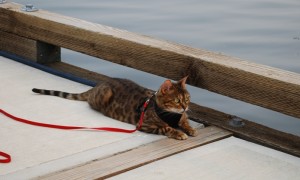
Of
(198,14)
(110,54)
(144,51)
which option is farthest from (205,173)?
(198,14)

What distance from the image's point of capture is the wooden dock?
167 inches

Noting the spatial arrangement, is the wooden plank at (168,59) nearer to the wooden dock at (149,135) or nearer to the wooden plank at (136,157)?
the wooden dock at (149,135)

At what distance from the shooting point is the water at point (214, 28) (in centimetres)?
904

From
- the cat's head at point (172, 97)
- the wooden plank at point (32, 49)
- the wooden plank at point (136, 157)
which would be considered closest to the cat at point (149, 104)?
the cat's head at point (172, 97)

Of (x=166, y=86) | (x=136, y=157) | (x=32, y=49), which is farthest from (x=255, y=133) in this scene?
(x=32, y=49)

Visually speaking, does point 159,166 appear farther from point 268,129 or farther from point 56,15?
point 56,15

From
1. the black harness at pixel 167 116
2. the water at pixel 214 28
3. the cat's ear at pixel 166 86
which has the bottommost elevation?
the water at pixel 214 28

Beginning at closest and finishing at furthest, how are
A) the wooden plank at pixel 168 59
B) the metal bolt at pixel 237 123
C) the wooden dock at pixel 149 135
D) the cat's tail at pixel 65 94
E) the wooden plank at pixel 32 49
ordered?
1. the wooden dock at pixel 149 135
2. the wooden plank at pixel 168 59
3. the metal bolt at pixel 237 123
4. the cat's tail at pixel 65 94
5. the wooden plank at pixel 32 49

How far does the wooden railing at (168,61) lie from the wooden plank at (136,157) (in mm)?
322

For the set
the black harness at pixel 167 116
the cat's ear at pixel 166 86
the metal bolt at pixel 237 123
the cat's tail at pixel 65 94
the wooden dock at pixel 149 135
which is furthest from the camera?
the cat's tail at pixel 65 94

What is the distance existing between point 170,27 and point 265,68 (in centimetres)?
Result: 684

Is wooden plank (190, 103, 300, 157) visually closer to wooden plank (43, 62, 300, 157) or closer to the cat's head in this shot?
wooden plank (43, 62, 300, 157)

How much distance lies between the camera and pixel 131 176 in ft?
13.6

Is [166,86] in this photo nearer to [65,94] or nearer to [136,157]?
[136,157]
